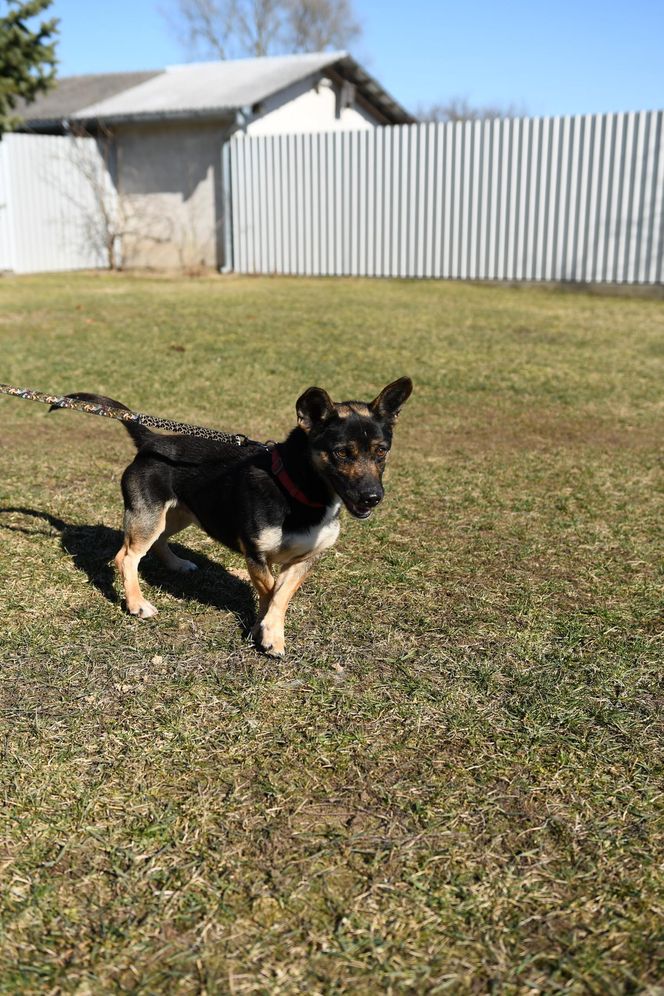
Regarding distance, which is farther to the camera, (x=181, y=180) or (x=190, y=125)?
(x=181, y=180)

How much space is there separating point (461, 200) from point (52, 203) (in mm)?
9729

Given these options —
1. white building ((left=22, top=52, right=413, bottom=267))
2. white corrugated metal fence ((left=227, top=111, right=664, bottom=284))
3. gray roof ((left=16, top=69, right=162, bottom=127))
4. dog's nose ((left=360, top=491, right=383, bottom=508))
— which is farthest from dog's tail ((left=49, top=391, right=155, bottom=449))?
gray roof ((left=16, top=69, right=162, bottom=127))

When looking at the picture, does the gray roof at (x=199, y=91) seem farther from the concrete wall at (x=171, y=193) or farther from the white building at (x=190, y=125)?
the concrete wall at (x=171, y=193)

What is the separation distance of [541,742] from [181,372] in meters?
7.61

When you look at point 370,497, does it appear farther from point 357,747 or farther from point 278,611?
point 357,747

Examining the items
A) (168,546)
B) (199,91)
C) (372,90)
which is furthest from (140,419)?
(372,90)

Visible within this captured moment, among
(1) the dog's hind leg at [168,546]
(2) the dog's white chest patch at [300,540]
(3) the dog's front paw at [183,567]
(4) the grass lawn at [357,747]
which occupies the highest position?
(2) the dog's white chest patch at [300,540]

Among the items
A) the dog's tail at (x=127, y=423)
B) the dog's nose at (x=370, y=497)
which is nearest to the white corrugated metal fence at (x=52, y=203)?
the dog's tail at (x=127, y=423)

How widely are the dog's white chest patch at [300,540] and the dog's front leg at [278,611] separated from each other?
0.06m

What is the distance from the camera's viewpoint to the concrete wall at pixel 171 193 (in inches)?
864

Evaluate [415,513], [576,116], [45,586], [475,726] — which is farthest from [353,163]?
[475,726]

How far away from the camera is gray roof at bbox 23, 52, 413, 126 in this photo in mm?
21656

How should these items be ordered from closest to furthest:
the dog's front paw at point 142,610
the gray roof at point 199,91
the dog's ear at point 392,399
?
the dog's ear at point 392,399 < the dog's front paw at point 142,610 < the gray roof at point 199,91

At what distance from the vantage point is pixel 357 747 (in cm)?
340
